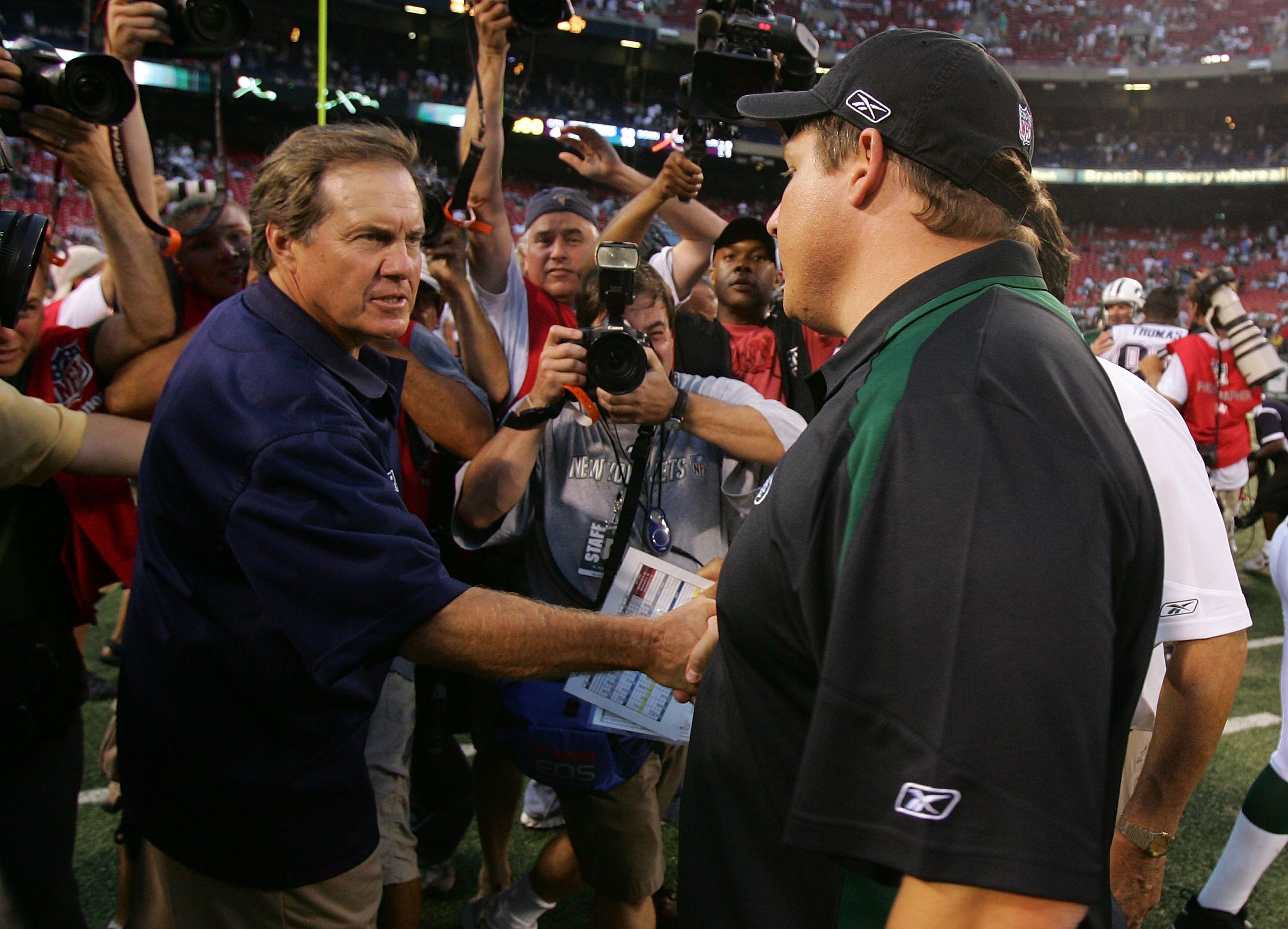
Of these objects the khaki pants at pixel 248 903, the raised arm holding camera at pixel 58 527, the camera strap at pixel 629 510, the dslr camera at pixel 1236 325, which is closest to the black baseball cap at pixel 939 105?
the camera strap at pixel 629 510

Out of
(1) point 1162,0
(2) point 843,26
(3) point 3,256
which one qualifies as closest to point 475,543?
(3) point 3,256

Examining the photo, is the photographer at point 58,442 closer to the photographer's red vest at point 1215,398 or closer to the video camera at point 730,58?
the video camera at point 730,58

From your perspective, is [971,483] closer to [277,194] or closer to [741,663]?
[741,663]

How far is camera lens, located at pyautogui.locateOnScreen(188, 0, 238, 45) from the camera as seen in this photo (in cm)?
262

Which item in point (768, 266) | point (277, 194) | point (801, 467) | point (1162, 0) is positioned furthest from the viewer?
point (1162, 0)

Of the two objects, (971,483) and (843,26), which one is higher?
(843,26)

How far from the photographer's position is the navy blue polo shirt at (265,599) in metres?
1.56

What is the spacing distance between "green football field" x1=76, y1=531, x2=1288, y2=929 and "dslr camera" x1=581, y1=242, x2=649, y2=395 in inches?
75.5

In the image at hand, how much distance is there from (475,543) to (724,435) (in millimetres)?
777

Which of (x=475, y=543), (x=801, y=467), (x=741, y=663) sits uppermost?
(x=801, y=467)

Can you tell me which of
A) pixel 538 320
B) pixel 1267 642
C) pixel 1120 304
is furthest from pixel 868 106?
pixel 1120 304

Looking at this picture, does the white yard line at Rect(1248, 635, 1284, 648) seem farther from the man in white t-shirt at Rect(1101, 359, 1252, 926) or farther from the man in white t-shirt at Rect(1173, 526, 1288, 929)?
the man in white t-shirt at Rect(1101, 359, 1252, 926)

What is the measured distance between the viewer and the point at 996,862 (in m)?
0.83

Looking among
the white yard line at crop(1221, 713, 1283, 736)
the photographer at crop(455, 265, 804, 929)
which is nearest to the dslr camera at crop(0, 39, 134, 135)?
the photographer at crop(455, 265, 804, 929)
